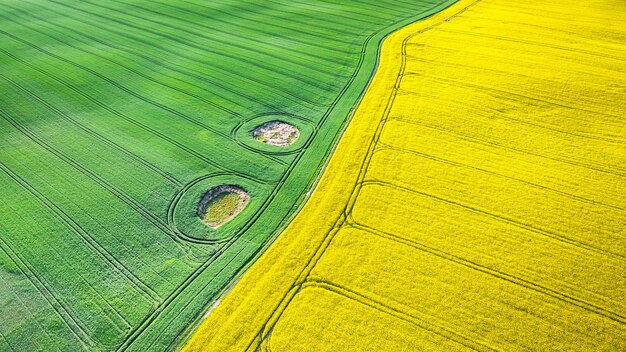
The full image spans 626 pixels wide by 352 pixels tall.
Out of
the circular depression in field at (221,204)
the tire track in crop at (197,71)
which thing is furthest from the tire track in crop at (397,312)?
the tire track in crop at (197,71)

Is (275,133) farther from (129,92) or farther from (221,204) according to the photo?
(129,92)

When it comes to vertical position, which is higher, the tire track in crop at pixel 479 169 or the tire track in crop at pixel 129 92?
the tire track in crop at pixel 129 92

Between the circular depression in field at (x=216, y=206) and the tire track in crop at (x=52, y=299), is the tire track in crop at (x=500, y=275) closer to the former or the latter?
the circular depression in field at (x=216, y=206)

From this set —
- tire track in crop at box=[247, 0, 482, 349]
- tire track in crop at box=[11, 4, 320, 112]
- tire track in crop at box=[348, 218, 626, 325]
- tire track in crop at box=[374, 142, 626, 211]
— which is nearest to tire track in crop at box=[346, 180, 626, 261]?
tire track in crop at box=[247, 0, 482, 349]

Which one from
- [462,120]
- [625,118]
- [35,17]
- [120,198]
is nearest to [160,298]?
[120,198]

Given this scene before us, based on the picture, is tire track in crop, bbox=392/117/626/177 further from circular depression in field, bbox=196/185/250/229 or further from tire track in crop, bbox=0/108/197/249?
tire track in crop, bbox=0/108/197/249

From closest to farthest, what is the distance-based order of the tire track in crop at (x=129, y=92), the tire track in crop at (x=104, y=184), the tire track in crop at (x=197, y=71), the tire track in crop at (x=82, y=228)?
the tire track in crop at (x=82, y=228) < the tire track in crop at (x=104, y=184) < the tire track in crop at (x=129, y=92) < the tire track in crop at (x=197, y=71)

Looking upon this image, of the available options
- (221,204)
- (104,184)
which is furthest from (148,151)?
(221,204)
